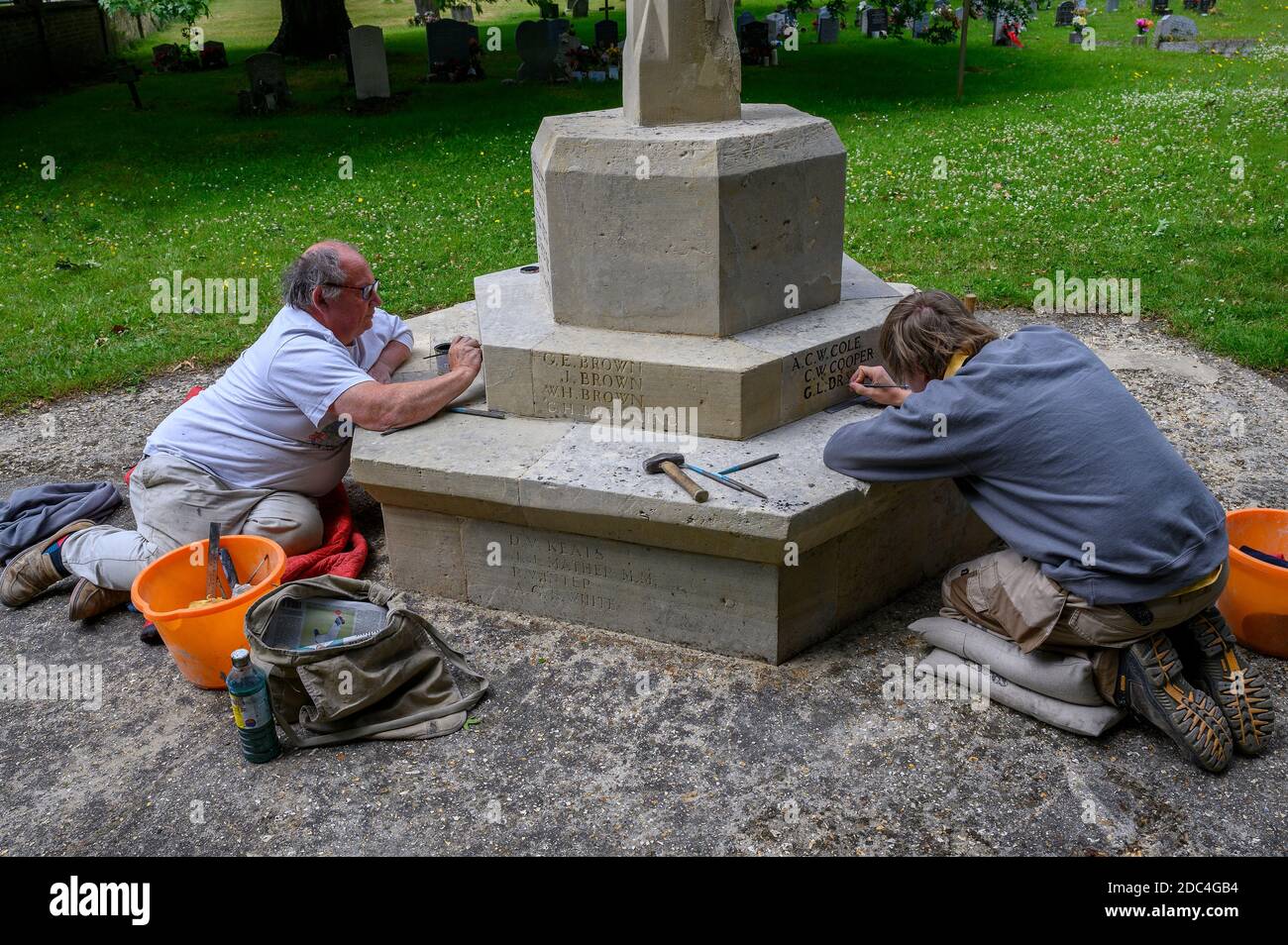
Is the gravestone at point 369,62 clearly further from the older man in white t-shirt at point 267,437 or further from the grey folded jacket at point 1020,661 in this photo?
the grey folded jacket at point 1020,661

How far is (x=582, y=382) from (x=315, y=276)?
1204mm

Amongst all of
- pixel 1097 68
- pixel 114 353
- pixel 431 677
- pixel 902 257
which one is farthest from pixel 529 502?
pixel 1097 68

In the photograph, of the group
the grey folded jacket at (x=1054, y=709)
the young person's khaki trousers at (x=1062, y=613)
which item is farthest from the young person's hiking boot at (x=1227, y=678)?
the grey folded jacket at (x=1054, y=709)

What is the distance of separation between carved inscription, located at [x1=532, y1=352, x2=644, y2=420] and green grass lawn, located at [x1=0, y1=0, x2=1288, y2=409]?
3.78 metres

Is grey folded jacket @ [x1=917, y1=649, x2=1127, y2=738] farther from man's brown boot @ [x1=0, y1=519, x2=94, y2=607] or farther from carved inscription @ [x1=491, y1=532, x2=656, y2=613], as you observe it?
man's brown boot @ [x1=0, y1=519, x2=94, y2=607]

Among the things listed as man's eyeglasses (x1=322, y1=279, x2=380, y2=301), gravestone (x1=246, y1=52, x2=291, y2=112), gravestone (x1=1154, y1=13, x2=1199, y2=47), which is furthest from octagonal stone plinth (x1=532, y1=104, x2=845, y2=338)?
gravestone (x1=1154, y1=13, x2=1199, y2=47)

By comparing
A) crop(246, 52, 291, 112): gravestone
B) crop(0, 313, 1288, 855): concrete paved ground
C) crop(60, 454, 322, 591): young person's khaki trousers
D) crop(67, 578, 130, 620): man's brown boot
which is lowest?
crop(0, 313, 1288, 855): concrete paved ground

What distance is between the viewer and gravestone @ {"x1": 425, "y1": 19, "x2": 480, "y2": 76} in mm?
17031

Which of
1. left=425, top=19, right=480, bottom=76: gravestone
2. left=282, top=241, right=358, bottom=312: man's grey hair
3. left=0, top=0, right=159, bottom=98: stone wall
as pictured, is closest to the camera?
left=282, top=241, right=358, bottom=312: man's grey hair

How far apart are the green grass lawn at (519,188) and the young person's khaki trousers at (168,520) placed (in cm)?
291

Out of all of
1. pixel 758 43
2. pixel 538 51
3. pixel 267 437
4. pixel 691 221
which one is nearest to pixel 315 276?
pixel 267 437

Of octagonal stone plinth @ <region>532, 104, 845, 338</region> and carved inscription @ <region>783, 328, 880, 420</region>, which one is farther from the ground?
octagonal stone plinth @ <region>532, 104, 845, 338</region>

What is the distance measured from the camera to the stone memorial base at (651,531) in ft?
12.8

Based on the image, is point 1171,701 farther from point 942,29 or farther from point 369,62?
point 942,29
